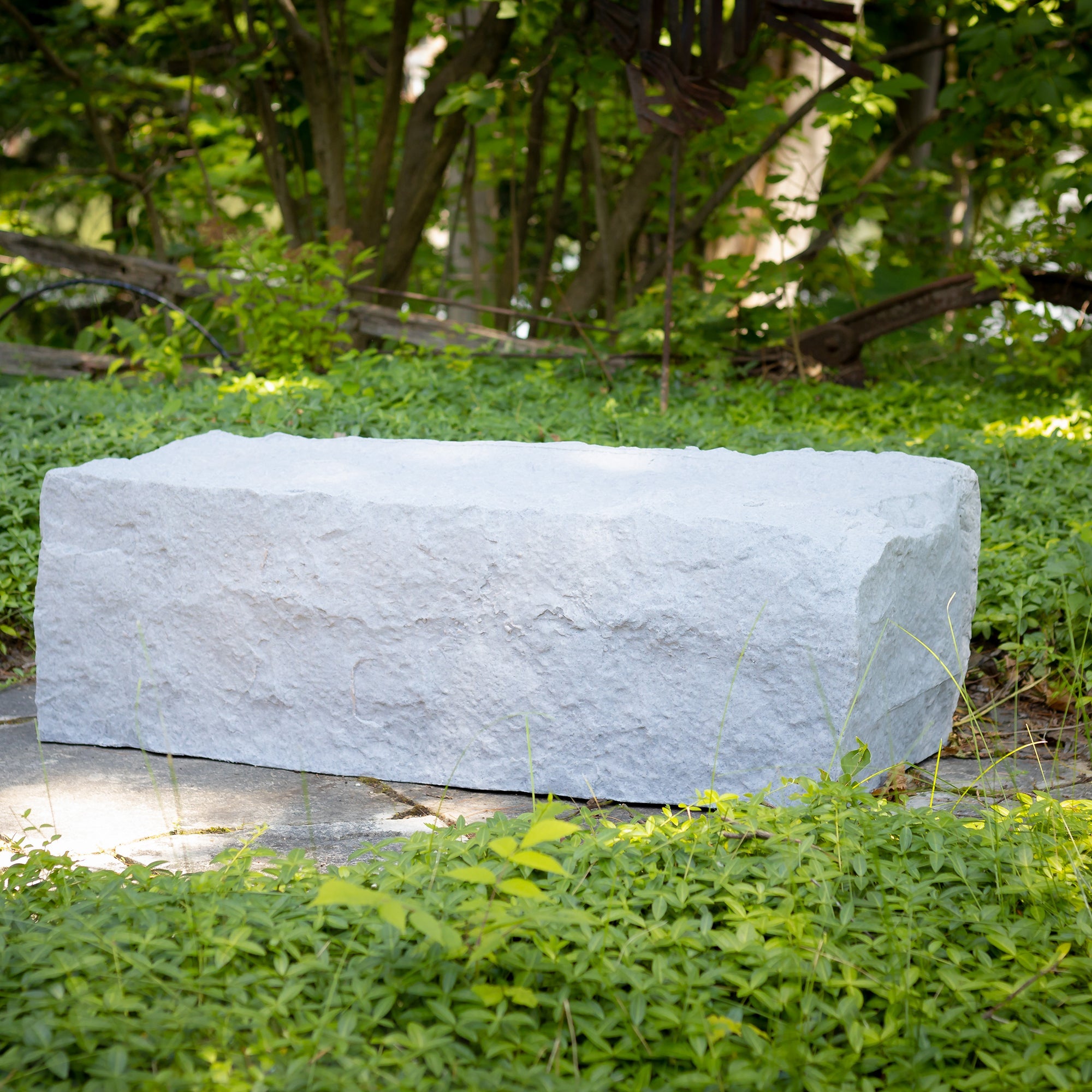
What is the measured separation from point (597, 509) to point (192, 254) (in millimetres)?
6617

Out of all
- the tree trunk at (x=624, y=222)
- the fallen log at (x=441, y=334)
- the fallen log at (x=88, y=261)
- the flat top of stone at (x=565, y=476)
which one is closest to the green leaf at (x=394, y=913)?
the flat top of stone at (x=565, y=476)

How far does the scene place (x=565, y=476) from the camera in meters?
2.64

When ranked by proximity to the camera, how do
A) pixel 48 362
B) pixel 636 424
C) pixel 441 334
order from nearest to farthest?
pixel 636 424 → pixel 48 362 → pixel 441 334

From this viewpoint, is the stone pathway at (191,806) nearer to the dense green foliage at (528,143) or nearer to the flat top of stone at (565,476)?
the flat top of stone at (565,476)

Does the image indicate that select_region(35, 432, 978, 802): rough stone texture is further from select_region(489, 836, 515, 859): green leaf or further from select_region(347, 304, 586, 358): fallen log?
select_region(347, 304, 586, 358): fallen log

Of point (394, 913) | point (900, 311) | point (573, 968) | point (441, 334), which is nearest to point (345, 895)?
point (394, 913)

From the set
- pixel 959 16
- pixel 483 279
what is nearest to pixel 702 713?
pixel 959 16

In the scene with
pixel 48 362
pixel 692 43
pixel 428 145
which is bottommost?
pixel 48 362

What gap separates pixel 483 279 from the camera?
9.54 meters

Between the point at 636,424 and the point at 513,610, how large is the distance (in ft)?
7.97

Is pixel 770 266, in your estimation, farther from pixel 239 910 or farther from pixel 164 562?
pixel 239 910

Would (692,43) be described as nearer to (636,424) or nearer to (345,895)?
(636,424)

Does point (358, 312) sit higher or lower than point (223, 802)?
higher

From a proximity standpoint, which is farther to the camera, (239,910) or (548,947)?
(239,910)
